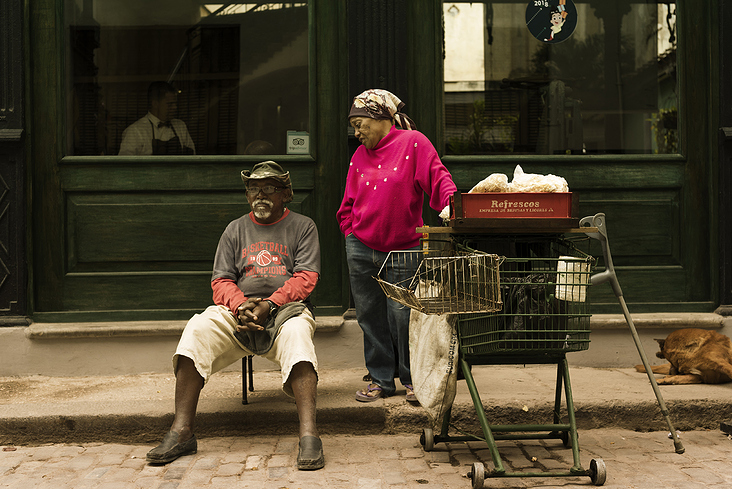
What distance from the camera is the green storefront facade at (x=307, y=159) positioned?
529cm

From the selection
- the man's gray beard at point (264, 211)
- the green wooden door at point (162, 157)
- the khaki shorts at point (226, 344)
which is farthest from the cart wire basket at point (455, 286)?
the green wooden door at point (162, 157)

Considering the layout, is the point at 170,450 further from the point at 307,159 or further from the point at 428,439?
the point at 307,159

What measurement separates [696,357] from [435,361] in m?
2.27

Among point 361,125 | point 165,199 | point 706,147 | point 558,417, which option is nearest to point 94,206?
point 165,199

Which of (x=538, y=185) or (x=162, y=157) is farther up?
(x=162, y=157)

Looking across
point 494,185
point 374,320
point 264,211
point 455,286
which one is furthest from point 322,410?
point 494,185

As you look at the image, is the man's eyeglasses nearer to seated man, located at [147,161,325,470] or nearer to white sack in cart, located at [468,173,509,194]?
seated man, located at [147,161,325,470]

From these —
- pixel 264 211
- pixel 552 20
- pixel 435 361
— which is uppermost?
pixel 552 20

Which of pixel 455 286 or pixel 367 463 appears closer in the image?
pixel 455 286

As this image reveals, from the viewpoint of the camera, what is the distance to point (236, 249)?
14.0 feet

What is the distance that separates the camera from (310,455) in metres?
3.56

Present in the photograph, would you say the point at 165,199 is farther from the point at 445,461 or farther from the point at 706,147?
the point at 706,147

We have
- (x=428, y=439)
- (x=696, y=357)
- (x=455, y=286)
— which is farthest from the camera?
(x=696, y=357)

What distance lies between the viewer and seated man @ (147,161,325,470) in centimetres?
372
